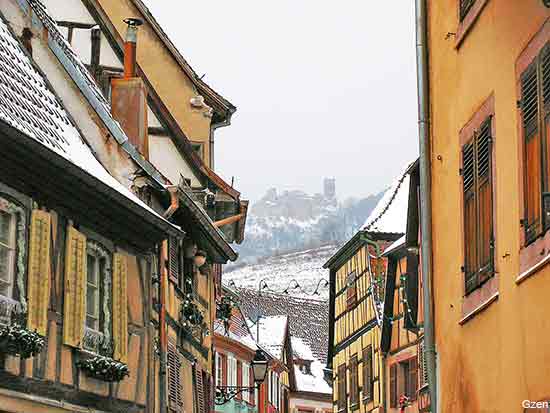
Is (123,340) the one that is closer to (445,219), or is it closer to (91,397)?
(91,397)

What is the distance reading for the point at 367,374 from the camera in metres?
34.6

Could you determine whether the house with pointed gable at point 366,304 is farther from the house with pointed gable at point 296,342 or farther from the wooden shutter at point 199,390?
the house with pointed gable at point 296,342

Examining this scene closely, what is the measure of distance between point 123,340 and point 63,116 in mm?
2791

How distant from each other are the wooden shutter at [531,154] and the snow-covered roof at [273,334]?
43.3m

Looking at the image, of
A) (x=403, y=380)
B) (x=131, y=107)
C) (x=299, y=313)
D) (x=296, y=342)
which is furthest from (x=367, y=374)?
(x=299, y=313)

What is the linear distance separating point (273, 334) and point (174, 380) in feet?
115

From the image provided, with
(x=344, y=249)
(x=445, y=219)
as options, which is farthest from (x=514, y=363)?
(x=344, y=249)

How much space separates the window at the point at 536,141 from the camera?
9.23 metres

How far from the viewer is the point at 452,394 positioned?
1245cm

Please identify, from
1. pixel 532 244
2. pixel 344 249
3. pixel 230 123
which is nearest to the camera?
pixel 532 244

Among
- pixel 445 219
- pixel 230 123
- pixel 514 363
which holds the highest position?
pixel 230 123

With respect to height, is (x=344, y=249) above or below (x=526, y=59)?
above

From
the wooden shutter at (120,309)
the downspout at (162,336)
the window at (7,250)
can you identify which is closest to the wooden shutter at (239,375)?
the downspout at (162,336)

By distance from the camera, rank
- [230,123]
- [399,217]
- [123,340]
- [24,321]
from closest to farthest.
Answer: [24,321] → [123,340] → [230,123] → [399,217]
